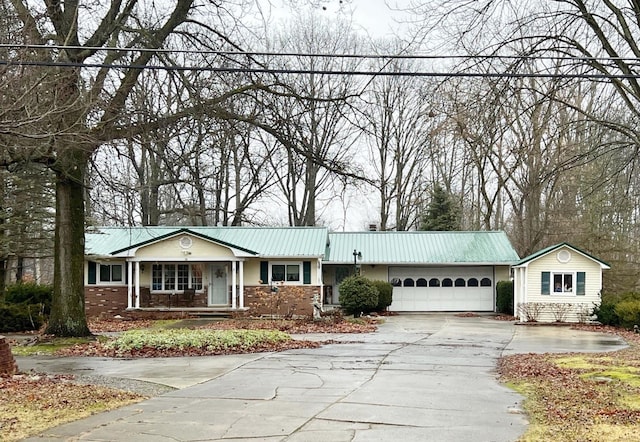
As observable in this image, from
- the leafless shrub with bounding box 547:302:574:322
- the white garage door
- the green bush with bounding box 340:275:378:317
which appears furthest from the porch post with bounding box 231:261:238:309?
the leafless shrub with bounding box 547:302:574:322

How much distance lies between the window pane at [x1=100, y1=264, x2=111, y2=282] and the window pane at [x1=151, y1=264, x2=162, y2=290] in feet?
6.49

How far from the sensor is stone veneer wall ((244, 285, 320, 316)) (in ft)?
104

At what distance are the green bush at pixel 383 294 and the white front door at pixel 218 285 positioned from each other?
22.8ft

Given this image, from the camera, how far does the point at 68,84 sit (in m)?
12.5

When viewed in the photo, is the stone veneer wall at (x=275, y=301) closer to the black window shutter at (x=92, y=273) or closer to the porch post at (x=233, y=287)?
the porch post at (x=233, y=287)

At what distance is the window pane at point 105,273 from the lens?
3309cm

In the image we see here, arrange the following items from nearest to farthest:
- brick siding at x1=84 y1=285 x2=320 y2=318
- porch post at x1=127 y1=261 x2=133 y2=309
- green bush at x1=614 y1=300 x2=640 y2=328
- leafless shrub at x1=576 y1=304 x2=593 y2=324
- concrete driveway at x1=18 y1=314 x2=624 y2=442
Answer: concrete driveway at x1=18 y1=314 x2=624 y2=442 → green bush at x1=614 y1=300 x2=640 y2=328 → leafless shrub at x1=576 y1=304 x2=593 y2=324 → brick siding at x1=84 y1=285 x2=320 y2=318 → porch post at x1=127 y1=261 x2=133 y2=309

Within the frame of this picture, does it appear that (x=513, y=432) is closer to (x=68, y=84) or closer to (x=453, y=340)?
(x=68, y=84)

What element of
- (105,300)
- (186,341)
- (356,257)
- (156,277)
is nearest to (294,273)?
(356,257)

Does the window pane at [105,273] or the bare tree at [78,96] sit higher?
the bare tree at [78,96]

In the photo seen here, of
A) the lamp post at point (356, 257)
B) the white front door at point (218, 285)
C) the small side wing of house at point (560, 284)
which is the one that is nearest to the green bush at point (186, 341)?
the white front door at point (218, 285)

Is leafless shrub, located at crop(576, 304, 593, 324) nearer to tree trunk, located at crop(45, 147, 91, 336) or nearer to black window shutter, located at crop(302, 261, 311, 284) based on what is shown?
black window shutter, located at crop(302, 261, 311, 284)

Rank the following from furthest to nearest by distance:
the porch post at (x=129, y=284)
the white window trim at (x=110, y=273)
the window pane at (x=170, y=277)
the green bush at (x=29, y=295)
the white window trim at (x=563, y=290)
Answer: the window pane at (x=170, y=277) < the white window trim at (x=110, y=273) < the porch post at (x=129, y=284) < the white window trim at (x=563, y=290) < the green bush at (x=29, y=295)

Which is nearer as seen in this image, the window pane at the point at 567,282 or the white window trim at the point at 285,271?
the window pane at the point at 567,282
